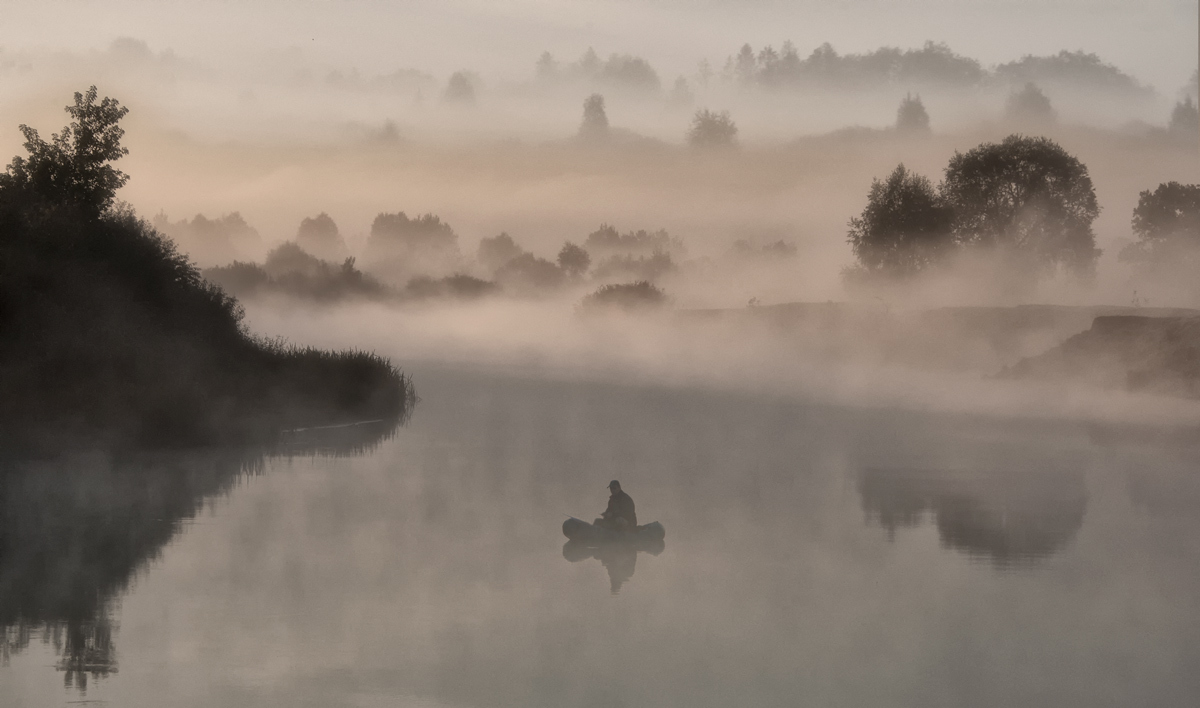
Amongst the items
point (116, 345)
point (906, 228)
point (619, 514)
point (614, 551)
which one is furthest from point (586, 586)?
point (906, 228)

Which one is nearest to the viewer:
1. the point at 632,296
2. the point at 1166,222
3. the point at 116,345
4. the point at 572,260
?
the point at 116,345

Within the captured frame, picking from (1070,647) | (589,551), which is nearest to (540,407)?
(589,551)

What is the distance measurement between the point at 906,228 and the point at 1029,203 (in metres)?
10.3

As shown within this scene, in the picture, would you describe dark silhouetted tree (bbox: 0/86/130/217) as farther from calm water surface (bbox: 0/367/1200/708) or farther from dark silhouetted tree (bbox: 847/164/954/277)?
dark silhouetted tree (bbox: 847/164/954/277)

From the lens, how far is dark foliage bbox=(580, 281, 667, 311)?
148 metres

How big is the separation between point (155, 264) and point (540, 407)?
35.3 m

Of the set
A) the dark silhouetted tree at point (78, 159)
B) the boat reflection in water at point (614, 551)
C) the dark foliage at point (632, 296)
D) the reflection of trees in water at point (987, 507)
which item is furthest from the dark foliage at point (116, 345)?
the dark foliage at point (632, 296)

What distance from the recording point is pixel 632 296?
14838 cm

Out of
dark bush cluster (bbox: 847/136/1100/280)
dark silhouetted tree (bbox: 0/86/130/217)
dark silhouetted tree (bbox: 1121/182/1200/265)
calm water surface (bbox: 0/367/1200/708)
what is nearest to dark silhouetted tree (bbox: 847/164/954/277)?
dark bush cluster (bbox: 847/136/1100/280)

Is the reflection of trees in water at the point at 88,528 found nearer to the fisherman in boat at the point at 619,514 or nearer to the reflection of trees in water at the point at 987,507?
the fisherman in boat at the point at 619,514

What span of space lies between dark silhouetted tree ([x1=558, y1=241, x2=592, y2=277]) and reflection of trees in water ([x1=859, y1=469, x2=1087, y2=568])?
144 m

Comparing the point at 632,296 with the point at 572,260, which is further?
the point at 572,260

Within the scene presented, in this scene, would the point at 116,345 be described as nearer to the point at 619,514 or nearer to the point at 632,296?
the point at 619,514

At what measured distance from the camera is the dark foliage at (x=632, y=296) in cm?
14775
